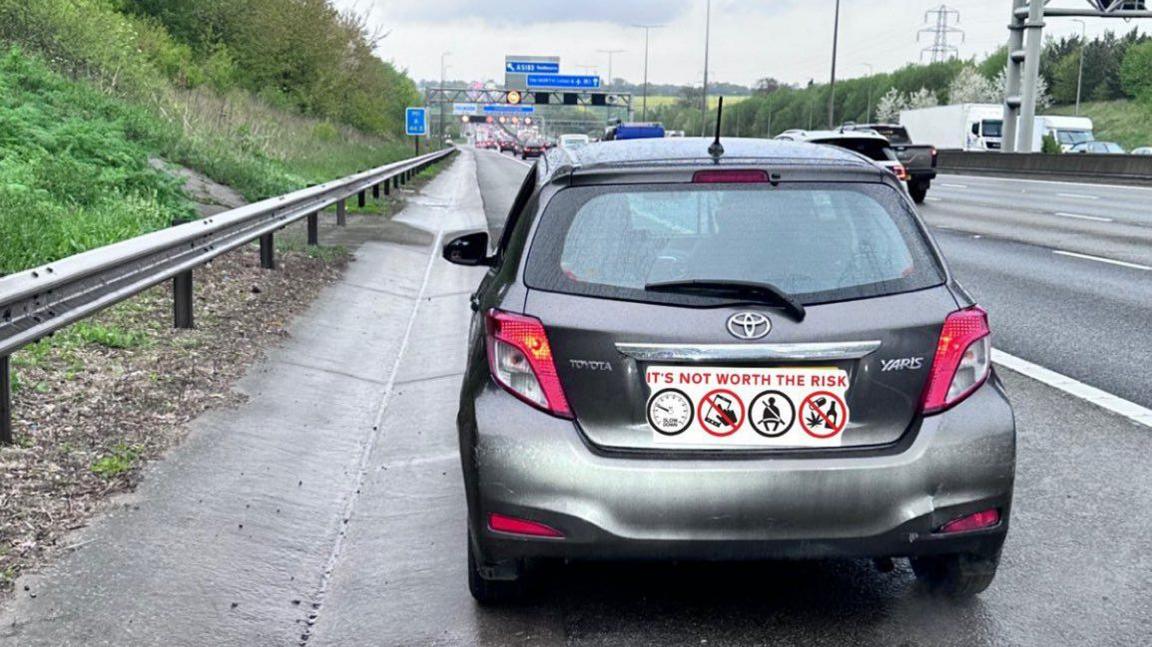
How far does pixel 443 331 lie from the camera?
34.8ft

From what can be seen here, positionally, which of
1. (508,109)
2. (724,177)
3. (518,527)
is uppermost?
(508,109)

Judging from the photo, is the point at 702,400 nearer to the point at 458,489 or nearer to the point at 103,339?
the point at 458,489

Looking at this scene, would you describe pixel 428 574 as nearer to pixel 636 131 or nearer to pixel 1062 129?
pixel 636 131

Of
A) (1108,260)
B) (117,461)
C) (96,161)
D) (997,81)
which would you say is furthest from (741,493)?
(997,81)

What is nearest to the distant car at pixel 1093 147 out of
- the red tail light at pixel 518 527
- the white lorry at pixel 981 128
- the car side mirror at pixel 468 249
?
the white lorry at pixel 981 128

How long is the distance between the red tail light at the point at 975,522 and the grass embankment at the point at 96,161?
6.42 metres

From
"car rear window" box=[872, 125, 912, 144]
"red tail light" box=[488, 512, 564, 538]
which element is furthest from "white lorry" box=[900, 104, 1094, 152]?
"red tail light" box=[488, 512, 564, 538]

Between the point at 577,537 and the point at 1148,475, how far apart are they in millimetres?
3290

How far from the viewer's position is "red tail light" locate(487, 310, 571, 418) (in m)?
3.96

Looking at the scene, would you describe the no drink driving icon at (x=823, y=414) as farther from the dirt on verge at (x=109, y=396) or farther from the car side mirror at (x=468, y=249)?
the car side mirror at (x=468, y=249)

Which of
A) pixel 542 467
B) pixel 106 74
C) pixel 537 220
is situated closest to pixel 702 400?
pixel 542 467

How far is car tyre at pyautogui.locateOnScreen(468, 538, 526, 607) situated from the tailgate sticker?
0.82 m

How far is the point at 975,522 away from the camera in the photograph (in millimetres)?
3969

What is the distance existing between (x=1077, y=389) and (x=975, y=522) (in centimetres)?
434
